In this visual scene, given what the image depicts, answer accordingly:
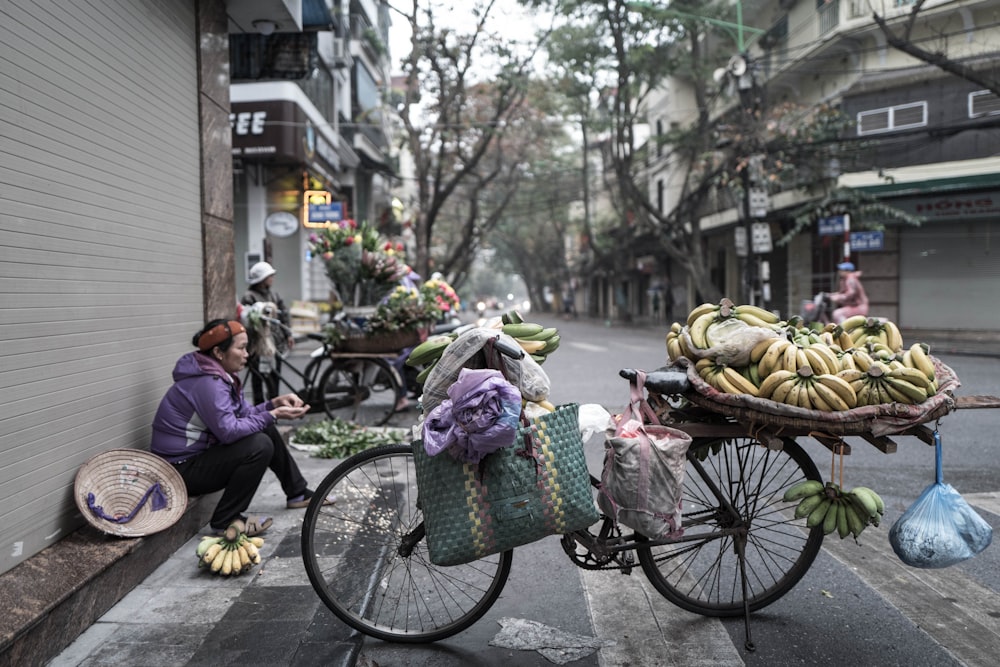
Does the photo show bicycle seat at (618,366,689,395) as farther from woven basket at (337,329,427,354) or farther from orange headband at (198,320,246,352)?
woven basket at (337,329,427,354)

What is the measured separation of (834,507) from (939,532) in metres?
0.36

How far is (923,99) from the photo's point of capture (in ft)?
61.8

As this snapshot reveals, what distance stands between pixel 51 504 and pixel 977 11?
21.0 meters

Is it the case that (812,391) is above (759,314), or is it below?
below

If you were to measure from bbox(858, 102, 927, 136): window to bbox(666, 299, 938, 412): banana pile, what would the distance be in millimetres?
19003

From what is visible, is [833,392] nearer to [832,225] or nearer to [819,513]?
[819,513]

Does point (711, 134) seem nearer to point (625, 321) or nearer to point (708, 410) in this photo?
point (625, 321)

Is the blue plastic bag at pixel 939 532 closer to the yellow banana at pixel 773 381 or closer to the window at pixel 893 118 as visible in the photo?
the yellow banana at pixel 773 381

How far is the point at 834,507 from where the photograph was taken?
2.88m

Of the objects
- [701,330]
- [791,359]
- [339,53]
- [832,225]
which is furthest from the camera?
[339,53]

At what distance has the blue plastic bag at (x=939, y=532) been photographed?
103 inches

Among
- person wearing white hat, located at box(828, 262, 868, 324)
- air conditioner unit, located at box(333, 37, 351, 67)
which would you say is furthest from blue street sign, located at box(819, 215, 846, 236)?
air conditioner unit, located at box(333, 37, 351, 67)

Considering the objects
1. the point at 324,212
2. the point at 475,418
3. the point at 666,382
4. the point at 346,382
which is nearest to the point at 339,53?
the point at 324,212

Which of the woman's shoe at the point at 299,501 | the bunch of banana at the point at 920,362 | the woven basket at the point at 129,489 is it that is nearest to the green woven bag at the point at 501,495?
the bunch of banana at the point at 920,362
